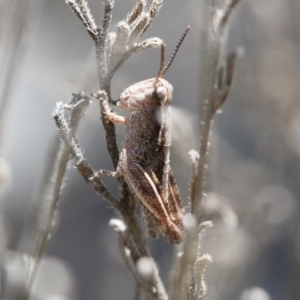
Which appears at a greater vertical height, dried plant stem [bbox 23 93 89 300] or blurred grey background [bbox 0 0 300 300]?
blurred grey background [bbox 0 0 300 300]

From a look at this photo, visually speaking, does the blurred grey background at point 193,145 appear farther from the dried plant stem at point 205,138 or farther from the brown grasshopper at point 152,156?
the dried plant stem at point 205,138

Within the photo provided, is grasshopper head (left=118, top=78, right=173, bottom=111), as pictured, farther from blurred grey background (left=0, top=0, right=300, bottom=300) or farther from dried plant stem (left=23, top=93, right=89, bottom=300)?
dried plant stem (left=23, top=93, right=89, bottom=300)

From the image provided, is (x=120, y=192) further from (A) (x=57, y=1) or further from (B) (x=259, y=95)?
(A) (x=57, y=1)

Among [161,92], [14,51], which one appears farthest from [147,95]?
[14,51]

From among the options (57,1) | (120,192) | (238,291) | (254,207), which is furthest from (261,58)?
(57,1)

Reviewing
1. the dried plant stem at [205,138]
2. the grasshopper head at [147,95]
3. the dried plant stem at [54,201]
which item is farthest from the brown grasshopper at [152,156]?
the dried plant stem at [205,138]

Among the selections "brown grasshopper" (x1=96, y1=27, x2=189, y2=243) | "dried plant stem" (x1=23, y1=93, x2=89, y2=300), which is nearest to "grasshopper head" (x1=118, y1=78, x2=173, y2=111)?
"brown grasshopper" (x1=96, y1=27, x2=189, y2=243)
